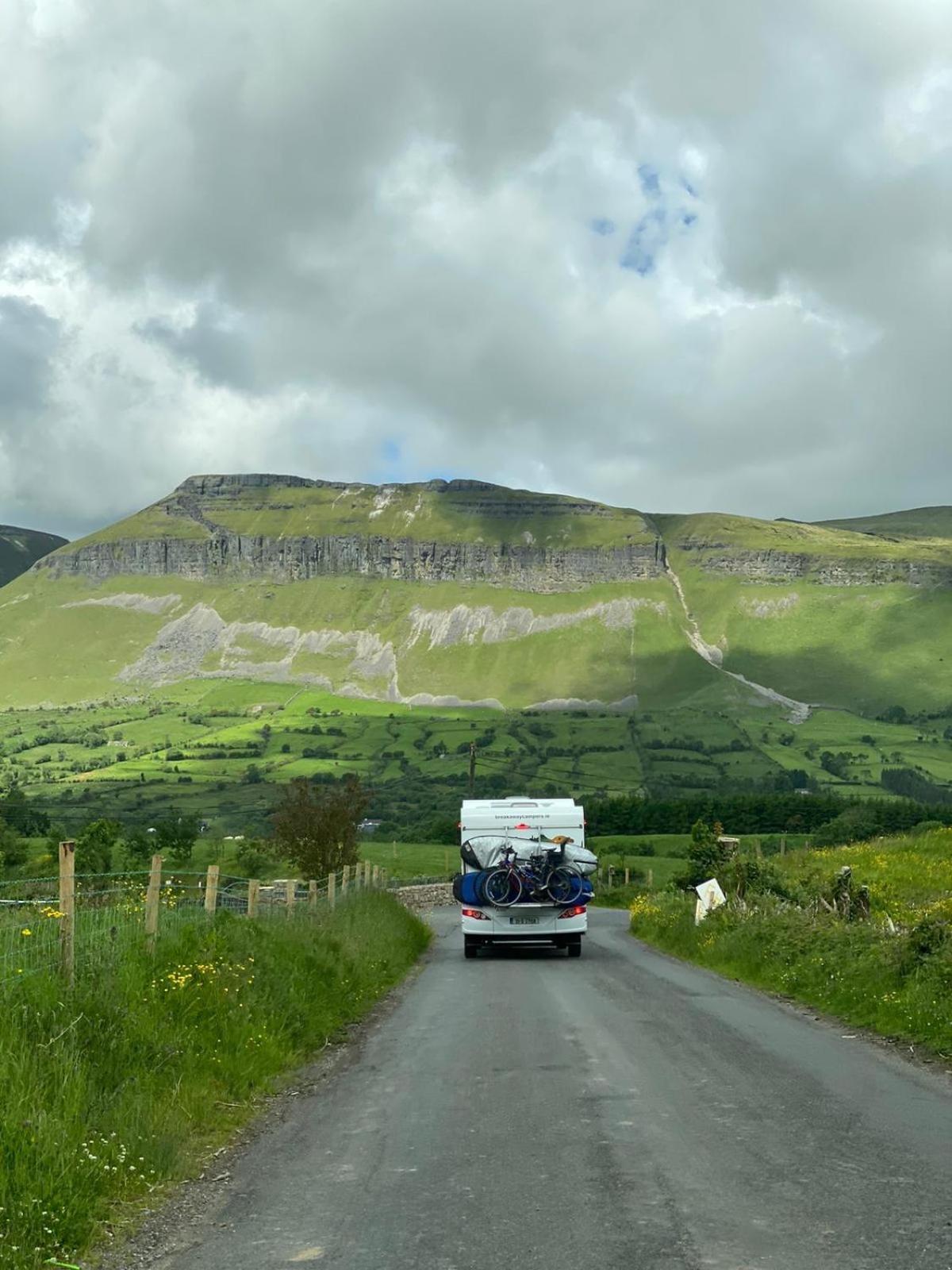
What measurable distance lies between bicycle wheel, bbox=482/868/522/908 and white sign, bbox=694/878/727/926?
598 centimetres

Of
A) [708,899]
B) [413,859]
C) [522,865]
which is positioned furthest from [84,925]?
[413,859]

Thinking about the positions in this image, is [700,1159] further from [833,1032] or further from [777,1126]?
[833,1032]

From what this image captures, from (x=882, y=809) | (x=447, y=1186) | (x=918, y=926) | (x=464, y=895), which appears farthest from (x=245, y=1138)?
(x=882, y=809)

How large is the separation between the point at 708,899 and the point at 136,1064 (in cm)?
2396

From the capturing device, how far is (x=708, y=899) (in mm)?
31922

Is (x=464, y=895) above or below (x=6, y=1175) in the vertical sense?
below

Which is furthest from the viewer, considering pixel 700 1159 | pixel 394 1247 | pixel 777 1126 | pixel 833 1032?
pixel 833 1032

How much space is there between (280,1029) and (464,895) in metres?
14.8

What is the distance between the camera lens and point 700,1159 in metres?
8.31

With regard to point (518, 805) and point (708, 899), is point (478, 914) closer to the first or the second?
point (518, 805)

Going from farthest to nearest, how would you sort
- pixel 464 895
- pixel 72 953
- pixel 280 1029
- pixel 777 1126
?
pixel 464 895, pixel 280 1029, pixel 72 953, pixel 777 1126

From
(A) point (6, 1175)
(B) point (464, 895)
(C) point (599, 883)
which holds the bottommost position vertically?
(C) point (599, 883)

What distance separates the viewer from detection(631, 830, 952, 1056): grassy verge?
15.3 meters

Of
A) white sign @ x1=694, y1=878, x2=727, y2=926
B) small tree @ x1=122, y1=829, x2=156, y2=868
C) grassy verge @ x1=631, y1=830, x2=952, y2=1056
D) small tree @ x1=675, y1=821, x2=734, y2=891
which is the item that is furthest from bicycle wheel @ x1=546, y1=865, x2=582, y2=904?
small tree @ x1=122, y1=829, x2=156, y2=868
